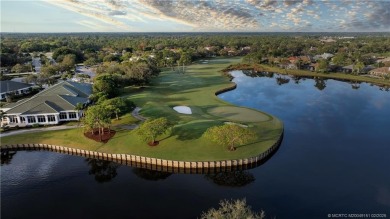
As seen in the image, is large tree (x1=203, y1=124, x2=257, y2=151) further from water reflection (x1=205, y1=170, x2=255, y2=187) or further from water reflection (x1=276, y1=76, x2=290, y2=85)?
water reflection (x1=276, y1=76, x2=290, y2=85)

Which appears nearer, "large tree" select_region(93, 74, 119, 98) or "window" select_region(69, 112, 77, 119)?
"window" select_region(69, 112, 77, 119)

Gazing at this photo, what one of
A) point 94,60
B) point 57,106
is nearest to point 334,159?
point 57,106

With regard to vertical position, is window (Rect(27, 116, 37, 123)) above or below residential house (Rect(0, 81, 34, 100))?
below

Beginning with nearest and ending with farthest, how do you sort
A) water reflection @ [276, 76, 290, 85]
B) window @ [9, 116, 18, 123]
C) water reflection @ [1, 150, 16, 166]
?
water reflection @ [1, 150, 16, 166] → window @ [9, 116, 18, 123] → water reflection @ [276, 76, 290, 85]

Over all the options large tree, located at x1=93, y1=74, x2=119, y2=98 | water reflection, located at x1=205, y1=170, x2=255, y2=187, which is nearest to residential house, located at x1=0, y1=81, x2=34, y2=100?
large tree, located at x1=93, y1=74, x2=119, y2=98

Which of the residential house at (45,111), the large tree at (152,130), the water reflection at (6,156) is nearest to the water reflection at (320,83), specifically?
the large tree at (152,130)

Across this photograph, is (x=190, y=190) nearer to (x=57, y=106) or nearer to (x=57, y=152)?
(x=57, y=152)

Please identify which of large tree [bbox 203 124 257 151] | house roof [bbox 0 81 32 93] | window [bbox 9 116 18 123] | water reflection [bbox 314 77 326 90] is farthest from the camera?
water reflection [bbox 314 77 326 90]

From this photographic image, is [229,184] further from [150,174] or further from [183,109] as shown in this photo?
[183,109]
